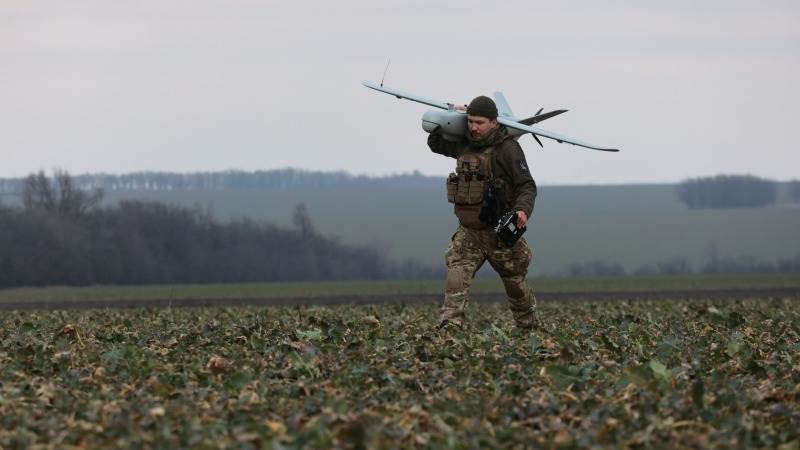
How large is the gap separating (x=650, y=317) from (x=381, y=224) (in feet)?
282

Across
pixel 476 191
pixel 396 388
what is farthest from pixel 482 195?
pixel 396 388

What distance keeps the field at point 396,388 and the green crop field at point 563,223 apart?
69035mm

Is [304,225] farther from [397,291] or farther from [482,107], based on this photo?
[482,107]

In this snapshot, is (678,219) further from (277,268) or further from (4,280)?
(4,280)

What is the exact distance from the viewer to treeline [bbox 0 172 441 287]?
220 ft

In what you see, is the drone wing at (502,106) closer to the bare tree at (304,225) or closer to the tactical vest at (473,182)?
the tactical vest at (473,182)

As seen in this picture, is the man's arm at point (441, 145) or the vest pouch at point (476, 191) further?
the man's arm at point (441, 145)

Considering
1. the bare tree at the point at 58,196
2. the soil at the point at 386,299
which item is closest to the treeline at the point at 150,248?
the bare tree at the point at 58,196

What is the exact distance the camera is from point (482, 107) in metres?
15.0

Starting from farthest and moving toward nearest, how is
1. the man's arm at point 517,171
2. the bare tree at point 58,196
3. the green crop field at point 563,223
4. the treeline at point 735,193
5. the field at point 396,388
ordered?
the treeline at point 735,193
the green crop field at point 563,223
the bare tree at point 58,196
the man's arm at point 517,171
the field at point 396,388

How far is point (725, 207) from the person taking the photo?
4707 inches

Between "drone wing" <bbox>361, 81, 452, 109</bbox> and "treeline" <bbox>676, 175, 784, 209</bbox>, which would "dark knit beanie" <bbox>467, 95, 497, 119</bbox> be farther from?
"treeline" <bbox>676, 175, 784, 209</bbox>

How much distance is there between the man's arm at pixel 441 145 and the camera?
1552 cm

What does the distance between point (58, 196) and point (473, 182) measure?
66.2 meters
